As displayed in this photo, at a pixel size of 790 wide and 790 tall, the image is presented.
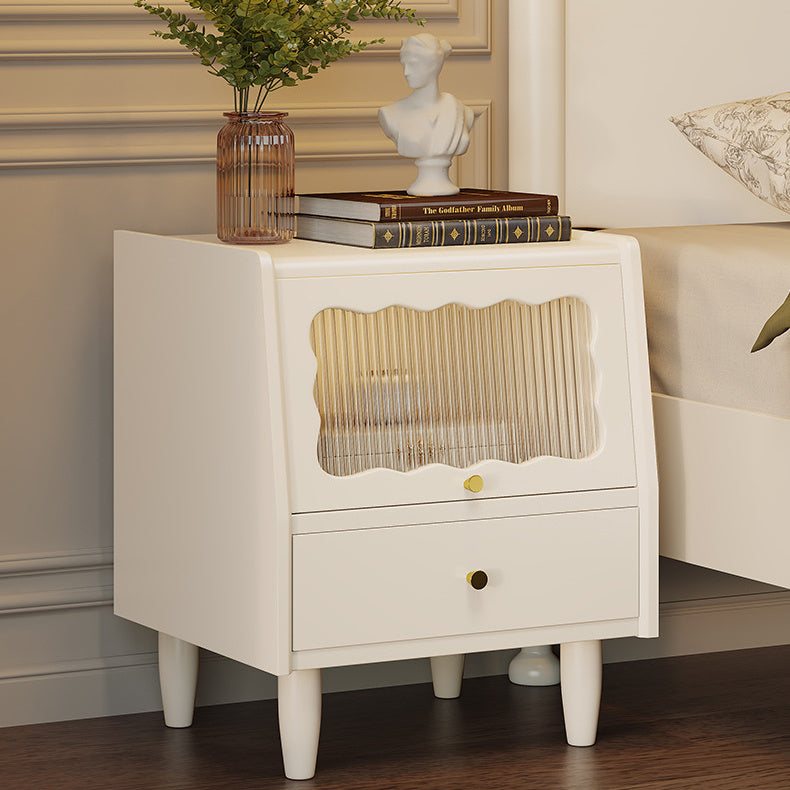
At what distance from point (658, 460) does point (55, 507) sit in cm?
78

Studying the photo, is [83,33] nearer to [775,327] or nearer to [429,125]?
[429,125]

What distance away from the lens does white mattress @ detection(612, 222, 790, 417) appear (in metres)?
1.64

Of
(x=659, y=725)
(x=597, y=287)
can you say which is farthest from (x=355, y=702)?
(x=597, y=287)

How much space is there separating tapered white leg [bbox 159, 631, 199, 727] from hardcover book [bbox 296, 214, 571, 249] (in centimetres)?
54

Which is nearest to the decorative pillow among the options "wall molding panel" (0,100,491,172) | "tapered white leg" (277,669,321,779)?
"wall molding panel" (0,100,491,172)

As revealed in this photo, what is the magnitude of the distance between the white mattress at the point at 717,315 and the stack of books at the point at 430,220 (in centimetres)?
16

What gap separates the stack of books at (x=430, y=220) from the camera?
1.65 metres

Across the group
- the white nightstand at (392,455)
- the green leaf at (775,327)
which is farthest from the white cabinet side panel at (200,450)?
the green leaf at (775,327)

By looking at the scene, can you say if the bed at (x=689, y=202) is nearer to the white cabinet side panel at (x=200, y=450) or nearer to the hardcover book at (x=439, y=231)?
the hardcover book at (x=439, y=231)

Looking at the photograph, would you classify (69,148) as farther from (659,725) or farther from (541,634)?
(659,725)

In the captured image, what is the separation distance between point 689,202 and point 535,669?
0.72m

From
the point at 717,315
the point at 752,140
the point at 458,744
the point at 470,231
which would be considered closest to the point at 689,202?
→ the point at 752,140

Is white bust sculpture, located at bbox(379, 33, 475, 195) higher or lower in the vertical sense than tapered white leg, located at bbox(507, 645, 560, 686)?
higher

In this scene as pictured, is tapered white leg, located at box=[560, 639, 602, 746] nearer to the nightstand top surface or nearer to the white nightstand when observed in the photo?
the white nightstand
